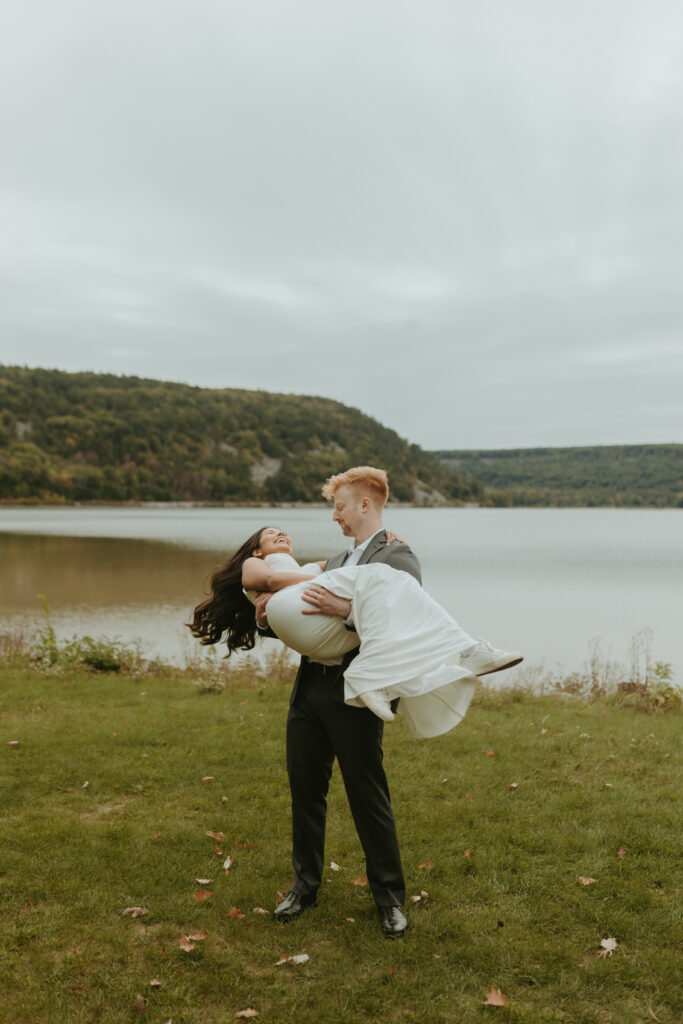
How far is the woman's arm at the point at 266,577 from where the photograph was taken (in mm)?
3805

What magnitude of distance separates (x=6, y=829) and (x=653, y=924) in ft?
14.7

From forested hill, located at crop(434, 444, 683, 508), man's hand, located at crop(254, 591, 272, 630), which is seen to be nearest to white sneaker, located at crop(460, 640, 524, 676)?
man's hand, located at crop(254, 591, 272, 630)

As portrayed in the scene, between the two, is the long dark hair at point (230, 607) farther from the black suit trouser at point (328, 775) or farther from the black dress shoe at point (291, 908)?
the black dress shoe at point (291, 908)

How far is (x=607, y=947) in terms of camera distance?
12.4ft

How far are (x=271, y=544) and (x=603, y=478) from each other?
589 ft

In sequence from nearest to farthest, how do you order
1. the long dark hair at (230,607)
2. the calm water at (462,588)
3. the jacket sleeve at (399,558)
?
the jacket sleeve at (399,558) → the long dark hair at (230,607) → the calm water at (462,588)

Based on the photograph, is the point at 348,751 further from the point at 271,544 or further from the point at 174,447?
the point at 174,447

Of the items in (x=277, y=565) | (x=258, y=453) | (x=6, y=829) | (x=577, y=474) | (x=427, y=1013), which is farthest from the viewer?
(x=577, y=474)

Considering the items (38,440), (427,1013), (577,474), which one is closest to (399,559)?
(427,1013)

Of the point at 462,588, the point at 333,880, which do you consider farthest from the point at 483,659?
the point at 462,588

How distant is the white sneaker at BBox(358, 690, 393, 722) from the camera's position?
3.29 m

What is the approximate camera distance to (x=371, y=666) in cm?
339

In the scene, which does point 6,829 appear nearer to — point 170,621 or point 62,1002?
point 62,1002

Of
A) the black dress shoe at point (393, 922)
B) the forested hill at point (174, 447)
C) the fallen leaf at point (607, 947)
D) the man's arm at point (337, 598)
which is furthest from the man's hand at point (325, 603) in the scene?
the forested hill at point (174, 447)
